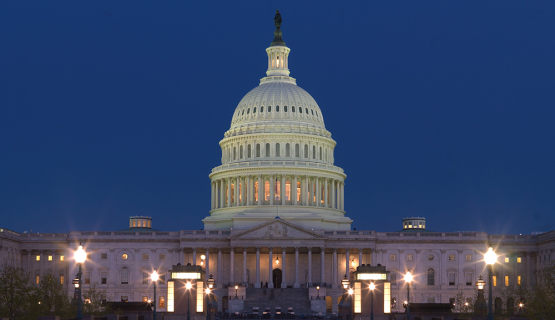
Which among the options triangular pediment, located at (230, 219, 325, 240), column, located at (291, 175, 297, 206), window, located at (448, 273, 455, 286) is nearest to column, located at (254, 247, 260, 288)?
triangular pediment, located at (230, 219, 325, 240)

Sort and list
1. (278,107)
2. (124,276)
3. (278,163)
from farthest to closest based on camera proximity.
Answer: (278,107) → (278,163) → (124,276)

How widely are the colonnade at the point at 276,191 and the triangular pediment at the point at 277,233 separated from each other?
15.8 meters

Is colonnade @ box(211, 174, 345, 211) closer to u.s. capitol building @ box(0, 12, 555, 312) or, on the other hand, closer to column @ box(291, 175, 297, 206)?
column @ box(291, 175, 297, 206)

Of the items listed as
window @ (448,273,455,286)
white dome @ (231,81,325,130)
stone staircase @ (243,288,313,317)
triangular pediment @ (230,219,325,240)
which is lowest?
stone staircase @ (243,288,313,317)

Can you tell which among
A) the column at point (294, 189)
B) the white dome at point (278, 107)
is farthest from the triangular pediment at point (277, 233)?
the white dome at point (278, 107)

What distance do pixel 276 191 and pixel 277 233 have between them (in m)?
19.6

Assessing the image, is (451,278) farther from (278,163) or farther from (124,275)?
(124,275)

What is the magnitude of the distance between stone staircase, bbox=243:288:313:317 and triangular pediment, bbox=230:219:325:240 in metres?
11.9

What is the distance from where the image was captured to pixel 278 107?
181 metres

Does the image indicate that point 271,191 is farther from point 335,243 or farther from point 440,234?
point 440,234

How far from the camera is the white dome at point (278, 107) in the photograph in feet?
592

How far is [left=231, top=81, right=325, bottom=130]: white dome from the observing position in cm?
18050

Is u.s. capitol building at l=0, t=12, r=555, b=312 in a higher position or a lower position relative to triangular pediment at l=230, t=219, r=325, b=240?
lower

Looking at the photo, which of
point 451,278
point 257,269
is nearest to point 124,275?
point 257,269
